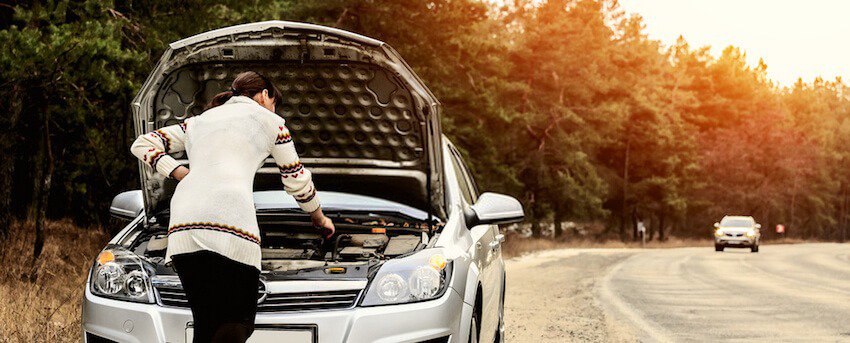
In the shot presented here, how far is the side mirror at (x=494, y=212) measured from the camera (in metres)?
5.59

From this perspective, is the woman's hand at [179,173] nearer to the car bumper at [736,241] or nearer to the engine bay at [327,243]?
the engine bay at [327,243]

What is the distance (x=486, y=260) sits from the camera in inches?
238

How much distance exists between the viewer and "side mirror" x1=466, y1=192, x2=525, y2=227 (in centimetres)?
559

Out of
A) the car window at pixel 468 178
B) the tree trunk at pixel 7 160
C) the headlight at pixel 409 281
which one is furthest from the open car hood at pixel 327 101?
the tree trunk at pixel 7 160

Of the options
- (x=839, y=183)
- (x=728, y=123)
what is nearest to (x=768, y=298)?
(x=728, y=123)

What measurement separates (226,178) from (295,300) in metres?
0.90

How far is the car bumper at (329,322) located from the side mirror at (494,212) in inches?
40.0

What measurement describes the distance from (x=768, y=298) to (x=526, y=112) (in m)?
38.5

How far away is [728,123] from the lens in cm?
8288

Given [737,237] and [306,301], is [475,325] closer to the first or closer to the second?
[306,301]

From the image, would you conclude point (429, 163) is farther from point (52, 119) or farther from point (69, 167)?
point (69, 167)

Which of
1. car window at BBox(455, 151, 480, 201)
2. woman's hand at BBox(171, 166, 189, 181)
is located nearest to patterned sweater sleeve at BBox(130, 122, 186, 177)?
woman's hand at BBox(171, 166, 189, 181)

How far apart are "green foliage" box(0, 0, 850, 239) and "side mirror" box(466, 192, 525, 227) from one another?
3.66 metres

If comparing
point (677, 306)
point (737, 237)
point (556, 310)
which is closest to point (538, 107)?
point (737, 237)
